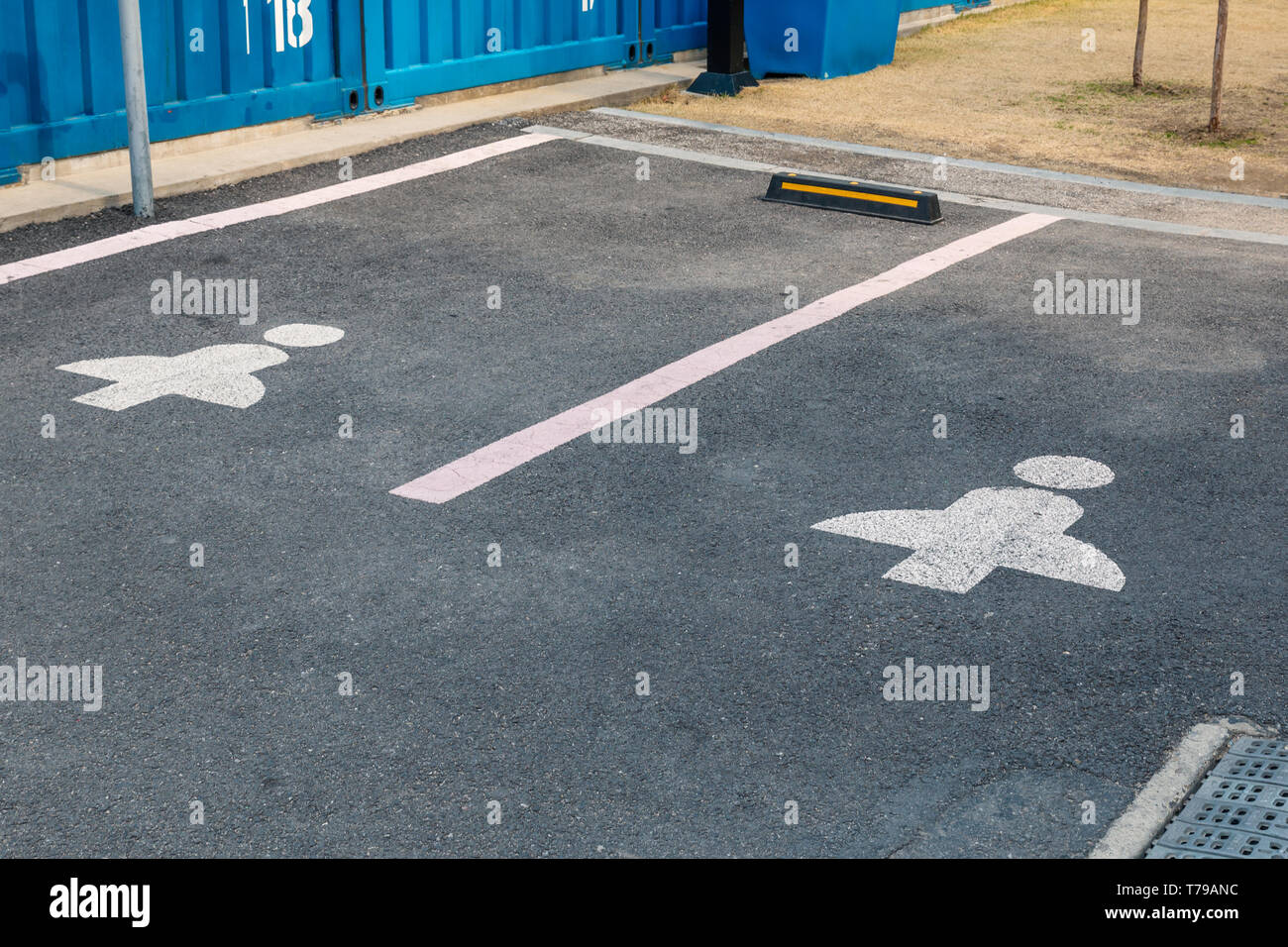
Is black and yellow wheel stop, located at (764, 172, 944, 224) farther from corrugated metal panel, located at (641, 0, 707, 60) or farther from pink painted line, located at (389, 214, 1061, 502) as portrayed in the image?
corrugated metal panel, located at (641, 0, 707, 60)

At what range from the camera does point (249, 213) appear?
9273mm

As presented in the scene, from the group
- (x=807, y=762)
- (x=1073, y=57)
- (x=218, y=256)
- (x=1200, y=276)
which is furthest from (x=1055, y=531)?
(x=1073, y=57)

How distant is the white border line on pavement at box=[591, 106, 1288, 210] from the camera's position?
10.2 meters

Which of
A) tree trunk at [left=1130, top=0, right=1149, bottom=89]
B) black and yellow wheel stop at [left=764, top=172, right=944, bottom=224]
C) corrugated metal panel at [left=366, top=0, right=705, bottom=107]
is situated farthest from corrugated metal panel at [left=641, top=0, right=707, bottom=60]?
black and yellow wheel stop at [left=764, top=172, right=944, bottom=224]

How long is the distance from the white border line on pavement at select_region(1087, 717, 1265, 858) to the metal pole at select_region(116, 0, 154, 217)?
694 centimetres

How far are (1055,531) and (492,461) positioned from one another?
2.10 metres

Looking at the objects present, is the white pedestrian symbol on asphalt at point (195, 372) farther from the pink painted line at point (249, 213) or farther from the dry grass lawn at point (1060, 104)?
the dry grass lawn at point (1060, 104)

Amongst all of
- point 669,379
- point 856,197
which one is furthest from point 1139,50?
point 669,379

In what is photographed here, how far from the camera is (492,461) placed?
5793 millimetres

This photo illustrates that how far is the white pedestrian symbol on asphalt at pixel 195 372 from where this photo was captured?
633cm

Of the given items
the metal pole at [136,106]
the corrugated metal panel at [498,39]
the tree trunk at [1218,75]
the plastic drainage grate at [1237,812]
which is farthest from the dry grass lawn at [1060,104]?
the plastic drainage grate at [1237,812]

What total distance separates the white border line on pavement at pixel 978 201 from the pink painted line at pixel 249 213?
314 millimetres

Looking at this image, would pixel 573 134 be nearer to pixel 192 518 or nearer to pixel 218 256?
pixel 218 256
